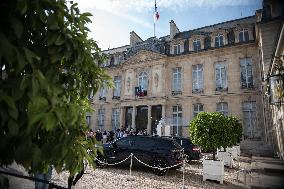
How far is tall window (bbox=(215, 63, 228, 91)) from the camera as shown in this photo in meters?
26.4

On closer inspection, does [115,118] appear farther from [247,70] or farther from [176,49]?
[247,70]

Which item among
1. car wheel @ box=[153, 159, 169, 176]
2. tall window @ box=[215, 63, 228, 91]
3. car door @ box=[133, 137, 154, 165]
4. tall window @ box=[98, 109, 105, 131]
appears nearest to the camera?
car wheel @ box=[153, 159, 169, 176]

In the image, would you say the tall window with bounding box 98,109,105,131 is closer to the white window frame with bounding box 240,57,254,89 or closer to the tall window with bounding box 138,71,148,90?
the tall window with bounding box 138,71,148,90

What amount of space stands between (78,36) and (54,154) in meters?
0.86

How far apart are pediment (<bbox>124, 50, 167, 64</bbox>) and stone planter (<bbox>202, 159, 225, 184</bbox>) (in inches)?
831

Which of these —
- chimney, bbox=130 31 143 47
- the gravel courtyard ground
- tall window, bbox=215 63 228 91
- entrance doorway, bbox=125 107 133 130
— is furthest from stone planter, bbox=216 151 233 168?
chimney, bbox=130 31 143 47

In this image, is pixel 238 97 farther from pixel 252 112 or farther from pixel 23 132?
pixel 23 132

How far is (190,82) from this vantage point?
28047 mm

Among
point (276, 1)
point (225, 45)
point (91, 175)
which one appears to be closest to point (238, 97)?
A: point (225, 45)

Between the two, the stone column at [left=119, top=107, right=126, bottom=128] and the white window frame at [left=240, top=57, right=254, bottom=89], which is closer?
the white window frame at [left=240, top=57, right=254, bottom=89]

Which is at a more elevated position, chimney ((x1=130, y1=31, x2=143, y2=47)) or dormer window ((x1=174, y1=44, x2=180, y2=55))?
chimney ((x1=130, y1=31, x2=143, y2=47))

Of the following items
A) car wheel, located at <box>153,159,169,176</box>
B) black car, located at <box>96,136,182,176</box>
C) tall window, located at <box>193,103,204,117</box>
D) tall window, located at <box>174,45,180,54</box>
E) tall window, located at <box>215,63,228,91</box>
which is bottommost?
car wheel, located at <box>153,159,169,176</box>

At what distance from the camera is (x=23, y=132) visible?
1.53 m

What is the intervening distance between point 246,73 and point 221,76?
2450 millimetres
